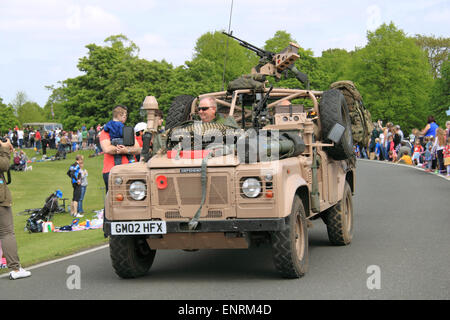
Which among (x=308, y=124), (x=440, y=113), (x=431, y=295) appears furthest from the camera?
(x=440, y=113)

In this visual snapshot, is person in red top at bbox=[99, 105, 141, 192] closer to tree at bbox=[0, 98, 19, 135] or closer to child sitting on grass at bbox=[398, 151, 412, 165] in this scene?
child sitting on grass at bbox=[398, 151, 412, 165]

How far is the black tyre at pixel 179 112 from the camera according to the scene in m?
10.0

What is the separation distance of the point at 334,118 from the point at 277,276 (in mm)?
2570

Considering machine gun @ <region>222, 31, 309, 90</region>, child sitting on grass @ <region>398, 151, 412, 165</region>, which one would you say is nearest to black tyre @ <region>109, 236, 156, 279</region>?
machine gun @ <region>222, 31, 309, 90</region>

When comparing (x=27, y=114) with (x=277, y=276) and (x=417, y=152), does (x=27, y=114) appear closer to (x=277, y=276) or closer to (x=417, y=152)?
(x=417, y=152)

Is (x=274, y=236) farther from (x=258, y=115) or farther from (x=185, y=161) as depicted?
(x=258, y=115)

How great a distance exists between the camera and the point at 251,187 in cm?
723

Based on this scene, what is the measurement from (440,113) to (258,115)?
6375 cm

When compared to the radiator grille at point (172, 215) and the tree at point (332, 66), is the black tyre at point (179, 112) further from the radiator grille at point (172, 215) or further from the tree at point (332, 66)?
the tree at point (332, 66)

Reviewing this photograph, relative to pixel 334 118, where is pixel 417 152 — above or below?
below

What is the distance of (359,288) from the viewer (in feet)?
23.2

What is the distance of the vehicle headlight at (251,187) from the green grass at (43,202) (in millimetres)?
3899

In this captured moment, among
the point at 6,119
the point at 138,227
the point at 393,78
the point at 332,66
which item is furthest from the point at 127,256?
the point at 6,119
